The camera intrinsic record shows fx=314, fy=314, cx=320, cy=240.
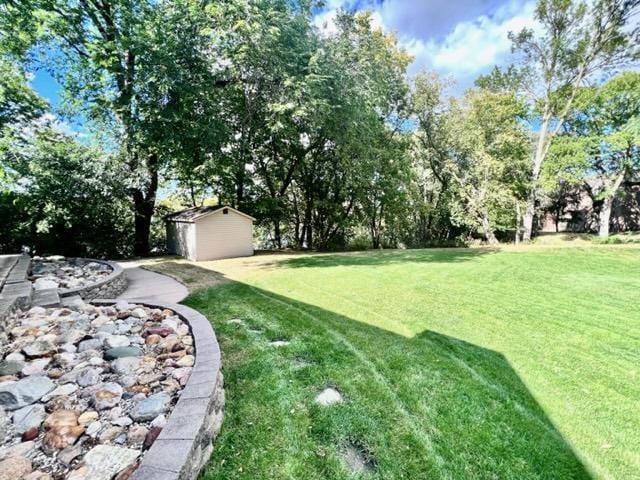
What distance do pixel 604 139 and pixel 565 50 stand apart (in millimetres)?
4694

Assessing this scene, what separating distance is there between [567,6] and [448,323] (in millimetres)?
18223

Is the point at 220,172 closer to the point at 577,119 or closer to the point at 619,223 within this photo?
the point at 577,119

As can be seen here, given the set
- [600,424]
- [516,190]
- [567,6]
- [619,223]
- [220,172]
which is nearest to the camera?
[600,424]

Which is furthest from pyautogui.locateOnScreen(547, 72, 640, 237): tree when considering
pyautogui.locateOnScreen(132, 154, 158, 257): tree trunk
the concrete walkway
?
pyautogui.locateOnScreen(132, 154, 158, 257): tree trunk

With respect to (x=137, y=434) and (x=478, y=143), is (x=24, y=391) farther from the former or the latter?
(x=478, y=143)

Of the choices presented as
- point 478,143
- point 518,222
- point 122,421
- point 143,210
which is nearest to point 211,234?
point 143,210

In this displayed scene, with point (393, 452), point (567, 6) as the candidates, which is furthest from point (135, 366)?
point (567, 6)

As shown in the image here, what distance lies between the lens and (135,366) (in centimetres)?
255

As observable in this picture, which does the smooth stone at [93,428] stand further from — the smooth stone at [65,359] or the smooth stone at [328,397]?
the smooth stone at [328,397]

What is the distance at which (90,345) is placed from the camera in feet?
9.33

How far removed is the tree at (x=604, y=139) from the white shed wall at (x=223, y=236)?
1516 cm

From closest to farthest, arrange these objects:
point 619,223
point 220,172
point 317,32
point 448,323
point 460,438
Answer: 1. point 460,438
2. point 448,323
3. point 317,32
4. point 220,172
5. point 619,223

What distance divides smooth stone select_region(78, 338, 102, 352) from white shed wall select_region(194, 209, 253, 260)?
7.88 m

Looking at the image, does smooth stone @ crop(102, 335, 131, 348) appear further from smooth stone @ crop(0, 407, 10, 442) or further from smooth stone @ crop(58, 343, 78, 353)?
smooth stone @ crop(0, 407, 10, 442)
